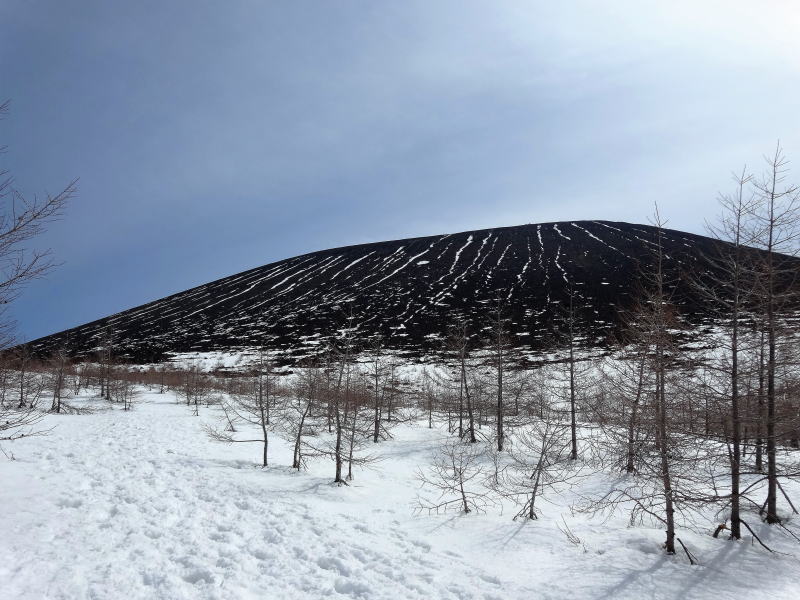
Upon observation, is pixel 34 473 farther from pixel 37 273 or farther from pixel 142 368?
pixel 142 368

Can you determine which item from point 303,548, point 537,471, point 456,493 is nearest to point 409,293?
point 456,493

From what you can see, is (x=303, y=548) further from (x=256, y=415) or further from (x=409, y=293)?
(x=409, y=293)

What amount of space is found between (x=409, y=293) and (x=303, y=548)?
96.7 metres

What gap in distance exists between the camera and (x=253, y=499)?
13.1m

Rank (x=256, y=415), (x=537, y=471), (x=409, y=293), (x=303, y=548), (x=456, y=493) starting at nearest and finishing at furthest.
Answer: (x=303, y=548), (x=537, y=471), (x=456, y=493), (x=256, y=415), (x=409, y=293)

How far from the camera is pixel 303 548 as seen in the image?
966 centimetres

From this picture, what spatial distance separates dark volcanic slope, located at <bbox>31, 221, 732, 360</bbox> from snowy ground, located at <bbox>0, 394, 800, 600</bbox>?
59.5 metres

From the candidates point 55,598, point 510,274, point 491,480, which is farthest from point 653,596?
point 510,274

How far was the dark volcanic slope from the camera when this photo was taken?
8331 centimetres

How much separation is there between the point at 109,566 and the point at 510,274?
358ft

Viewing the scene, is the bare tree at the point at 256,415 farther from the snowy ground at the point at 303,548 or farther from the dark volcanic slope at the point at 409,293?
the dark volcanic slope at the point at 409,293

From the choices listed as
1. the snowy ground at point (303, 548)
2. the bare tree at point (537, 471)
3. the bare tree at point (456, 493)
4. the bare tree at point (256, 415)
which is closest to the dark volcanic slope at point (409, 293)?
the bare tree at point (256, 415)

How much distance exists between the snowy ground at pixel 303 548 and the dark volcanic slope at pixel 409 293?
5949 centimetres

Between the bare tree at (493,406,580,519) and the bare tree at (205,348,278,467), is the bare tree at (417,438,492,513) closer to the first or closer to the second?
the bare tree at (493,406,580,519)
